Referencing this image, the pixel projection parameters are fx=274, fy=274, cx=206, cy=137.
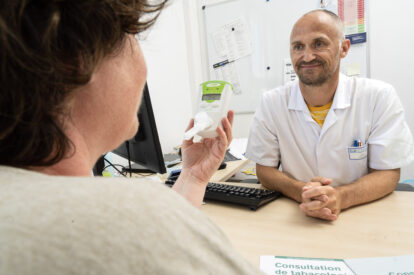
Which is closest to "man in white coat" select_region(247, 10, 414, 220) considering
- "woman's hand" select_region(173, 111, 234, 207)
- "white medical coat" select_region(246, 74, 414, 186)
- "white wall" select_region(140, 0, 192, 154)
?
"white medical coat" select_region(246, 74, 414, 186)

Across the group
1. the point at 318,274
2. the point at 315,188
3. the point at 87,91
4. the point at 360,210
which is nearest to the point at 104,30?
the point at 87,91

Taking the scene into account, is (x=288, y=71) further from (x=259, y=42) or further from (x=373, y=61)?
(x=373, y=61)

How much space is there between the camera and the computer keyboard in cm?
92

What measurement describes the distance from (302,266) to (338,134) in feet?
2.78

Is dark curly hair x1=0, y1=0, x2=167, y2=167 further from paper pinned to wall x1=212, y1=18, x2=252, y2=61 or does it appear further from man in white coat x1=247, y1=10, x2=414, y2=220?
paper pinned to wall x1=212, y1=18, x2=252, y2=61

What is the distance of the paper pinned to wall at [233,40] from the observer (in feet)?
8.50

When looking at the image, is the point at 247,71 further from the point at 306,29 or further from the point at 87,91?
the point at 87,91

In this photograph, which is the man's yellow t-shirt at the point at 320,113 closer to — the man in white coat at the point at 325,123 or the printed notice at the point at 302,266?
the man in white coat at the point at 325,123

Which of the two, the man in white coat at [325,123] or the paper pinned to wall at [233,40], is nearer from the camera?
the man in white coat at [325,123]

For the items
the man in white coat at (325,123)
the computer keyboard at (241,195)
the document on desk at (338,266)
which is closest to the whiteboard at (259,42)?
the man in white coat at (325,123)

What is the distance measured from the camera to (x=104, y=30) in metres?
0.30

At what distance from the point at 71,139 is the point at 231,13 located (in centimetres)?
261

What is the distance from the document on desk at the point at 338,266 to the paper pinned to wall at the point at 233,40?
2.27 meters

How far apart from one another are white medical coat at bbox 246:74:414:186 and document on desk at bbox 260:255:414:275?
0.68m
